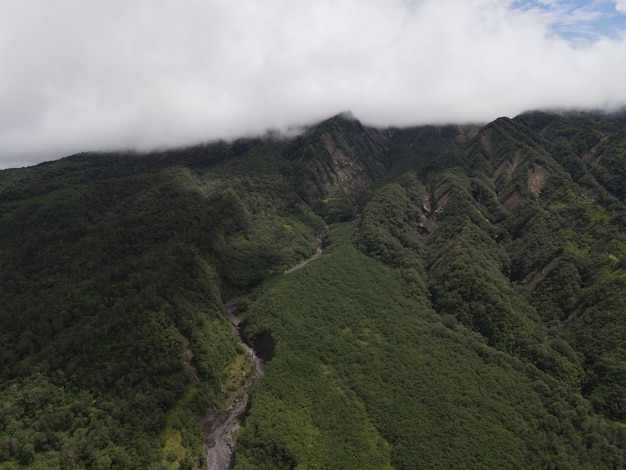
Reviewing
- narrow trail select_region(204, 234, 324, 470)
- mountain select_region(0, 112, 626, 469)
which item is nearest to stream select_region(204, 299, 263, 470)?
narrow trail select_region(204, 234, 324, 470)

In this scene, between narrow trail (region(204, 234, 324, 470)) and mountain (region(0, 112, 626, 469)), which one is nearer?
mountain (region(0, 112, 626, 469))

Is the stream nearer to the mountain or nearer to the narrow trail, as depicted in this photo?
the narrow trail

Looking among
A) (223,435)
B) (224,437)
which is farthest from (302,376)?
(224,437)

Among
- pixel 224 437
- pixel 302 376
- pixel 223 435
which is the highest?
pixel 302 376

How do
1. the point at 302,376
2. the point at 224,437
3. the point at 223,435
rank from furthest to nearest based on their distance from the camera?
the point at 302,376
the point at 223,435
the point at 224,437

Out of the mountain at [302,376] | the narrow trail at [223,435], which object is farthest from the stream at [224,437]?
the mountain at [302,376]

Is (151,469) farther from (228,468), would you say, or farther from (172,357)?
(172,357)

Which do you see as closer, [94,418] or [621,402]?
[94,418]

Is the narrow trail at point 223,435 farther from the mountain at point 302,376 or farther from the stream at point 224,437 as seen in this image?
the mountain at point 302,376

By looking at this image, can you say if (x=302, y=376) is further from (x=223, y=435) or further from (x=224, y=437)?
(x=224, y=437)

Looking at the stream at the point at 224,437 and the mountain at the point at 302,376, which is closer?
the mountain at the point at 302,376

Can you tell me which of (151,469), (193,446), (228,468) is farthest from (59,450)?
(228,468)
